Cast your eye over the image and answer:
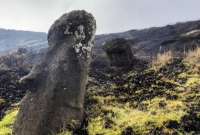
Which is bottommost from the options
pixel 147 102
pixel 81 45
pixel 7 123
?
pixel 7 123

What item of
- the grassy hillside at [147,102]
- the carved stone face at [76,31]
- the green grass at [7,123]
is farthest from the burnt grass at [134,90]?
the carved stone face at [76,31]

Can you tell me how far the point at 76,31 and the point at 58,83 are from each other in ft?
10.4

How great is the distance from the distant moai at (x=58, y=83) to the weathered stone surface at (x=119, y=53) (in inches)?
428

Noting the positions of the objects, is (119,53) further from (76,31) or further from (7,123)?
(7,123)

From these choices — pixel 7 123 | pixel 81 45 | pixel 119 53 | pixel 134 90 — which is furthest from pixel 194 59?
pixel 7 123

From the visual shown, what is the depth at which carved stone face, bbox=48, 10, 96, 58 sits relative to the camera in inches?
827

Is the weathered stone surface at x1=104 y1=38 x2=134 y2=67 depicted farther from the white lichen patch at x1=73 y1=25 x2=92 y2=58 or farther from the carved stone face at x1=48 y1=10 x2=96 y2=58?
the white lichen patch at x1=73 y1=25 x2=92 y2=58

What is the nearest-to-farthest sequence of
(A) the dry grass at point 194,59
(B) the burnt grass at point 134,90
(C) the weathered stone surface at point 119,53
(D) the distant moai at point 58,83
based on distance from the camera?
(B) the burnt grass at point 134,90
(D) the distant moai at point 58,83
(A) the dry grass at point 194,59
(C) the weathered stone surface at point 119,53

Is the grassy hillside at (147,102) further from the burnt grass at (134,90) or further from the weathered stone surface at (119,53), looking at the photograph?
the weathered stone surface at (119,53)

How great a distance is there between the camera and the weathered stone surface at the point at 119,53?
107 feet

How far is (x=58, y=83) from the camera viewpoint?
19.4 metres

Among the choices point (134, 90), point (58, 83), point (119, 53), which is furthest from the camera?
point (119, 53)

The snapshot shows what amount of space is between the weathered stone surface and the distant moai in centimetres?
1088

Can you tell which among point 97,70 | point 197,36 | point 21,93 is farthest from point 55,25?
point 197,36
